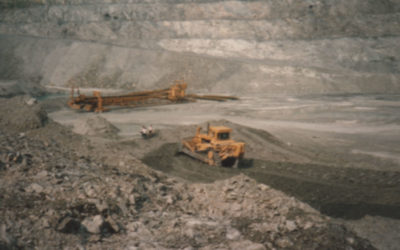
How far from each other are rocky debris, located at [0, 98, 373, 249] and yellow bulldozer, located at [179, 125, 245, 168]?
317cm

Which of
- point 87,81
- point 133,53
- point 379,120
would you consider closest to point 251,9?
point 133,53

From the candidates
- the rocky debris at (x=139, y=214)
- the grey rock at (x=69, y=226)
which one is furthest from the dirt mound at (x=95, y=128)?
the grey rock at (x=69, y=226)

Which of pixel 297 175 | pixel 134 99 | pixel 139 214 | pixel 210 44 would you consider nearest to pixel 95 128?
pixel 297 175

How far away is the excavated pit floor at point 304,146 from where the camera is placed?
10812 mm

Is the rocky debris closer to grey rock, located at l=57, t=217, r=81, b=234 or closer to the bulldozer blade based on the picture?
grey rock, located at l=57, t=217, r=81, b=234

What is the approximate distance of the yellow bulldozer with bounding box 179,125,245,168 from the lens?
504 inches

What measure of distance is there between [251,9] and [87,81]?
73.9 feet

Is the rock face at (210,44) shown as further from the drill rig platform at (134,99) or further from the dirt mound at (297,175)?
the dirt mound at (297,175)

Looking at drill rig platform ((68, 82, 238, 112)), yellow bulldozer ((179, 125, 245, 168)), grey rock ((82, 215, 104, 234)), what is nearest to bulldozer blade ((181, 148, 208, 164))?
yellow bulldozer ((179, 125, 245, 168))

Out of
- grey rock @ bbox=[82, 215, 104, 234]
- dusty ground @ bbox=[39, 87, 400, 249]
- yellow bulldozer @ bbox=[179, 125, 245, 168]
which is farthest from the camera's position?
yellow bulldozer @ bbox=[179, 125, 245, 168]

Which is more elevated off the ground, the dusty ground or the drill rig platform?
the drill rig platform

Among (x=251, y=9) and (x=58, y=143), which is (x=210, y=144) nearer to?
(x=58, y=143)

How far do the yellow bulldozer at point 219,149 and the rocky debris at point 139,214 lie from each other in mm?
3169

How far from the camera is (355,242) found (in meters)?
6.86
